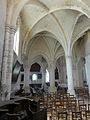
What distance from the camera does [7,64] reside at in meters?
7.12

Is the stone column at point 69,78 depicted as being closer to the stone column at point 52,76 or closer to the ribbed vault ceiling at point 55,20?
the ribbed vault ceiling at point 55,20

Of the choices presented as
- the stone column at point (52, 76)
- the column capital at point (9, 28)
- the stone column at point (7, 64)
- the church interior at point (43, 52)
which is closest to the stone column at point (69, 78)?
the church interior at point (43, 52)

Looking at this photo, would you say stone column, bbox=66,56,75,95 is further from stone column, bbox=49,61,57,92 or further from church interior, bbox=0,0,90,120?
stone column, bbox=49,61,57,92

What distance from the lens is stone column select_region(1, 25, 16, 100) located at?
6605 millimetres

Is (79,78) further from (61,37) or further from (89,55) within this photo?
(61,37)

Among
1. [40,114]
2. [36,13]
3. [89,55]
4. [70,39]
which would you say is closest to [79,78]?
[89,55]

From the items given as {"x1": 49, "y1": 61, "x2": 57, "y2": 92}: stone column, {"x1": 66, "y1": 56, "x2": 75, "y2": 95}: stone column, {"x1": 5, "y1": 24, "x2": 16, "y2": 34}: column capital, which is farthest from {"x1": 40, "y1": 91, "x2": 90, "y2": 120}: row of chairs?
{"x1": 49, "y1": 61, "x2": 57, "y2": 92}: stone column

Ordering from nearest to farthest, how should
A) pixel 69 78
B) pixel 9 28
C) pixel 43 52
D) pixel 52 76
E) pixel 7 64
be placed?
pixel 7 64
pixel 9 28
pixel 69 78
pixel 52 76
pixel 43 52

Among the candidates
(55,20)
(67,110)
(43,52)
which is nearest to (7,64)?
(67,110)

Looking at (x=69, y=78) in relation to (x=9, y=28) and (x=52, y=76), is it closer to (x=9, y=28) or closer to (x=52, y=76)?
(x=52, y=76)

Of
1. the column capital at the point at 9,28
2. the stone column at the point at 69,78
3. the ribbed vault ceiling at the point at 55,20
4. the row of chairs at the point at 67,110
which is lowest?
the row of chairs at the point at 67,110

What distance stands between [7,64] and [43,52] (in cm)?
1442

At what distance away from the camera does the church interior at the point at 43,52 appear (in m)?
5.98

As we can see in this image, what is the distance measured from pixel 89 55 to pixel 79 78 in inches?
271
